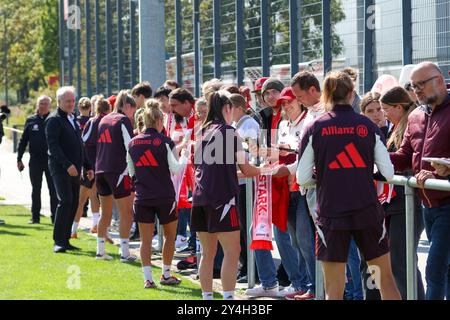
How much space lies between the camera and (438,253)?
6754 mm

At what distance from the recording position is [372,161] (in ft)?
21.6

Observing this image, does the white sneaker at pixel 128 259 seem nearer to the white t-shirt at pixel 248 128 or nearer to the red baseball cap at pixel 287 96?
the white t-shirt at pixel 248 128

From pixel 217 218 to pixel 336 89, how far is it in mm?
1971

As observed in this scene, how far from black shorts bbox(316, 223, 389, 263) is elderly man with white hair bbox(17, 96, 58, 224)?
33.1 ft

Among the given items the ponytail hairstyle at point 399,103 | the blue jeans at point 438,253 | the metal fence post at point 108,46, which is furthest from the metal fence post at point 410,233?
the metal fence post at point 108,46

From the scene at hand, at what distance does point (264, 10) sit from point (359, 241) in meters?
8.34

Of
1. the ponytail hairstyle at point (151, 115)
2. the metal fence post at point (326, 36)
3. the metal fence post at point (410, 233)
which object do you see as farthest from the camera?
the metal fence post at point (326, 36)

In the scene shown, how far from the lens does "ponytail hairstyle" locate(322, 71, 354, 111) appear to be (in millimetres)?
6689

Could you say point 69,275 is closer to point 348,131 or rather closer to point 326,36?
point 326,36

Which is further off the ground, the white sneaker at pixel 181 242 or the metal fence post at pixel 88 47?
the metal fence post at pixel 88 47

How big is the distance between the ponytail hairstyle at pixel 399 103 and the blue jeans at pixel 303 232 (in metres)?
1.55

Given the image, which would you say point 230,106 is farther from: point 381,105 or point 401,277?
point 401,277

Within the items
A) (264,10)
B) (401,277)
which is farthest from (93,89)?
(401,277)

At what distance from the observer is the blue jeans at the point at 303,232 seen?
8711 mm
